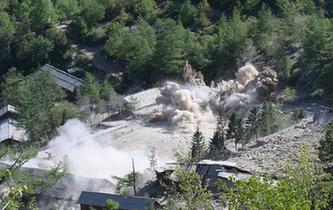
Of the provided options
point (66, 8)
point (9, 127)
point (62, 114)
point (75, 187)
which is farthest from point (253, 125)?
point (66, 8)

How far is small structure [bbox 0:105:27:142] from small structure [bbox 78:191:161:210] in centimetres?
1554

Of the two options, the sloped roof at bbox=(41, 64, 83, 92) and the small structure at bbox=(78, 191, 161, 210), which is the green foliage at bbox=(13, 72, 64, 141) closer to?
the sloped roof at bbox=(41, 64, 83, 92)

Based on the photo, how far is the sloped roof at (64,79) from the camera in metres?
46.1

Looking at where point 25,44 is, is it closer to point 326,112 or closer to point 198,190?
point 326,112

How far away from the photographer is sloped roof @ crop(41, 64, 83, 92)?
46.1 m

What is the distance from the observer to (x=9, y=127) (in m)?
41.1

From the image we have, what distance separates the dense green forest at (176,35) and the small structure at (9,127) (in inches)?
313

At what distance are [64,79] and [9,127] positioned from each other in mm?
7158

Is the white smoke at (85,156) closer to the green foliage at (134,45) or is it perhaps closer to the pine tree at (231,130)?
the pine tree at (231,130)

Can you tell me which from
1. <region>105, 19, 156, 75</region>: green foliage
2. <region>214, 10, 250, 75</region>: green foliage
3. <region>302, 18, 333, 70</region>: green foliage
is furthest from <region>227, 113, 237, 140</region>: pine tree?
<region>105, 19, 156, 75</region>: green foliage

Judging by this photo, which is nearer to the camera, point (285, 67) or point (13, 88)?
point (285, 67)

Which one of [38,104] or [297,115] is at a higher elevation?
[38,104]

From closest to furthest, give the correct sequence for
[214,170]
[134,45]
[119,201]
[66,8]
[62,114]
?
1. [119,201]
2. [214,170]
3. [62,114]
4. [134,45]
5. [66,8]

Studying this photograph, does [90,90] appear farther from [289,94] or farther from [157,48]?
[289,94]
